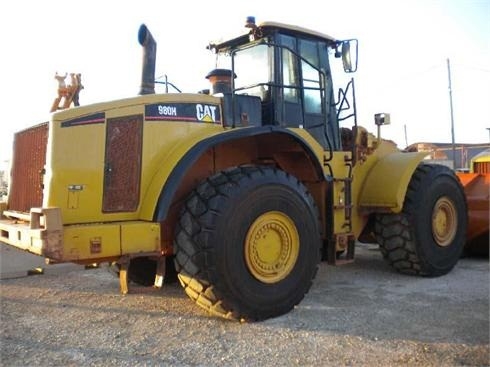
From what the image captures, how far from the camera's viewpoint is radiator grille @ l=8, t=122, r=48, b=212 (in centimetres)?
448

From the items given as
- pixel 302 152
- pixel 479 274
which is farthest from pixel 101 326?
pixel 479 274

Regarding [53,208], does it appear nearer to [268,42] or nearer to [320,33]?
[268,42]

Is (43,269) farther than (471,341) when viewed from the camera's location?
Yes

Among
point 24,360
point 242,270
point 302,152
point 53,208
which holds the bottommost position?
point 24,360

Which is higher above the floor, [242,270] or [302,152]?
[302,152]

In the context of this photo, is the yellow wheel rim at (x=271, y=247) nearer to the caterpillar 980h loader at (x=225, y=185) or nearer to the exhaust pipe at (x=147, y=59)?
the caterpillar 980h loader at (x=225, y=185)

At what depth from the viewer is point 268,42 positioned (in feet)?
18.4

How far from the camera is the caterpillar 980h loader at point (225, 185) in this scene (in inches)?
164

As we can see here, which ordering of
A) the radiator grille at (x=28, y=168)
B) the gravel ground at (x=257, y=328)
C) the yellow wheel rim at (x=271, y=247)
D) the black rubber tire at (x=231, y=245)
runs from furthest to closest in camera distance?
the yellow wheel rim at (x=271, y=247) < the radiator grille at (x=28, y=168) < the black rubber tire at (x=231, y=245) < the gravel ground at (x=257, y=328)

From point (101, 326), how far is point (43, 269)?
9.40ft

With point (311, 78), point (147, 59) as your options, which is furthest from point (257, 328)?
point (311, 78)

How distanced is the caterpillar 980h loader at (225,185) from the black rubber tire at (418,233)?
21mm

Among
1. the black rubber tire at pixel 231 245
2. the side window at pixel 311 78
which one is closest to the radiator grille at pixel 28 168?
the black rubber tire at pixel 231 245

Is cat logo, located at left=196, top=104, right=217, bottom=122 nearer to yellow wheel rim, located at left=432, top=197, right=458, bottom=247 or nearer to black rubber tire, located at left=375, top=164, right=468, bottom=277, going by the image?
black rubber tire, located at left=375, top=164, right=468, bottom=277
